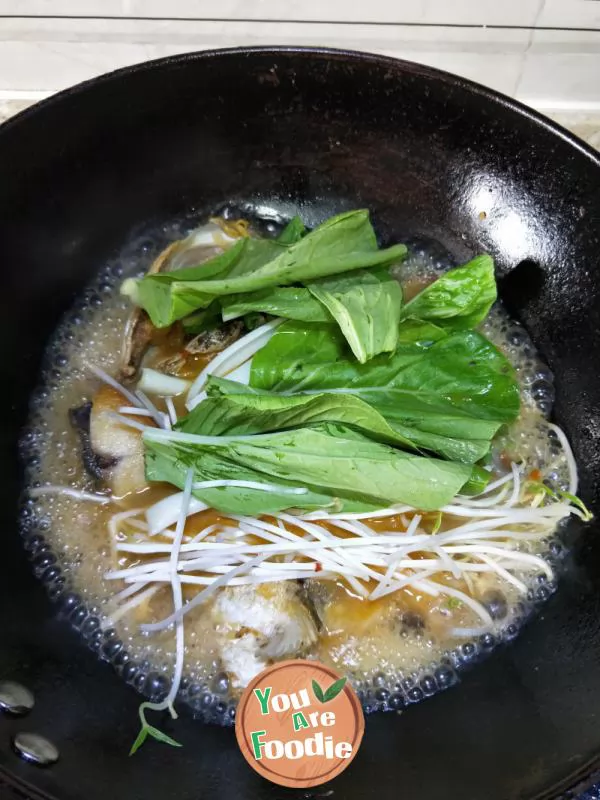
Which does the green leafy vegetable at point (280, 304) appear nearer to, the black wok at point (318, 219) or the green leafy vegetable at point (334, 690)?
the black wok at point (318, 219)

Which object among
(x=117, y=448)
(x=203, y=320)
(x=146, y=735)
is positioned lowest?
(x=146, y=735)

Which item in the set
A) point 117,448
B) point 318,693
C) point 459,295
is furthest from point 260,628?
point 459,295

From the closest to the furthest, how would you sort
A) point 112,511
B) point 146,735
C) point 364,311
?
point 146,735 < point 364,311 < point 112,511

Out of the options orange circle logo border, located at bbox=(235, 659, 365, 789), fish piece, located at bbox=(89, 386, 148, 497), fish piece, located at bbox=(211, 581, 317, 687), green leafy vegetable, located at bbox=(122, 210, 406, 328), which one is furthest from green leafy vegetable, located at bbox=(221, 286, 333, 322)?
orange circle logo border, located at bbox=(235, 659, 365, 789)

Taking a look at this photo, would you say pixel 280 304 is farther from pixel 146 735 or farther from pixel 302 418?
pixel 146 735

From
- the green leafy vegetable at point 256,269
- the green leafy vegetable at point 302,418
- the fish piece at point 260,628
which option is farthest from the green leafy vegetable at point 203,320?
the fish piece at point 260,628

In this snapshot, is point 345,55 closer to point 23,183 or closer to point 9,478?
point 23,183

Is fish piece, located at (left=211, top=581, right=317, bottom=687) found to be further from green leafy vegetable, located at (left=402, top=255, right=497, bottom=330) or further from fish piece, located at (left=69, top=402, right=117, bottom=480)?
green leafy vegetable, located at (left=402, top=255, right=497, bottom=330)
